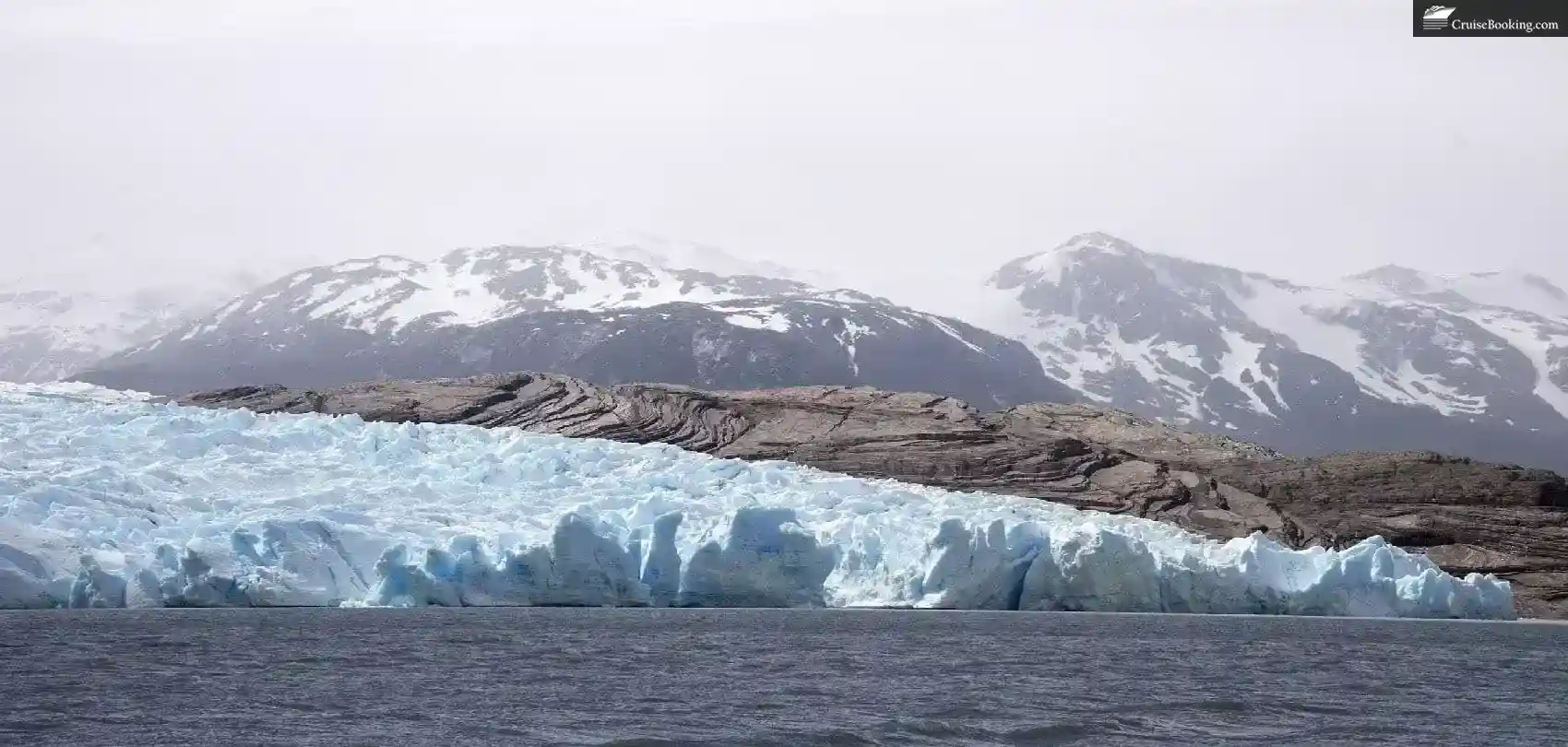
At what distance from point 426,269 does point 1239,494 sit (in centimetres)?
13859

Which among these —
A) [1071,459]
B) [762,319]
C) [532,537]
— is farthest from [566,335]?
[532,537]

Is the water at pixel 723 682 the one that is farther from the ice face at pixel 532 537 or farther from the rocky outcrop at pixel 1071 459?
the rocky outcrop at pixel 1071 459

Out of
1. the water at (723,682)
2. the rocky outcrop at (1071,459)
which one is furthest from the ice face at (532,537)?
the rocky outcrop at (1071,459)

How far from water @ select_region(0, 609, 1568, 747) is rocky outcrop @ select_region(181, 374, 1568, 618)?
19103mm

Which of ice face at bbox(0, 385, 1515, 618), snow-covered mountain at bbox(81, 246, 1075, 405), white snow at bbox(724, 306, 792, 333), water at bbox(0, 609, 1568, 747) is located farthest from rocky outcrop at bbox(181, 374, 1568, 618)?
white snow at bbox(724, 306, 792, 333)

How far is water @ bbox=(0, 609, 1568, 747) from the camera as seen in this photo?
23359 millimetres

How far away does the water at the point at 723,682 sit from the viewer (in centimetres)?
2336

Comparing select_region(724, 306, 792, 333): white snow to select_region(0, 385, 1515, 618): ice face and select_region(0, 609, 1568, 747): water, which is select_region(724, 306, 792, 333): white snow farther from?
select_region(0, 609, 1568, 747): water

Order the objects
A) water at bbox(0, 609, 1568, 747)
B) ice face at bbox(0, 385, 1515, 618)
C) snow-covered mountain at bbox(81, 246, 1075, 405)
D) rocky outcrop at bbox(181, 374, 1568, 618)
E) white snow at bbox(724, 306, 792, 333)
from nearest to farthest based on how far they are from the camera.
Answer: water at bbox(0, 609, 1568, 747) < ice face at bbox(0, 385, 1515, 618) < rocky outcrop at bbox(181, 374, 1568, 618) < snow-covered mountain at bbox(81, 246, 1075, 405) < white snow at bbox(724, 306, 792, 333)

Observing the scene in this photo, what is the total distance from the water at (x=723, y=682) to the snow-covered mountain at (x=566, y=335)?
92.5 meters

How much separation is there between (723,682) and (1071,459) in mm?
41931

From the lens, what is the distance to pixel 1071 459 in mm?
68938

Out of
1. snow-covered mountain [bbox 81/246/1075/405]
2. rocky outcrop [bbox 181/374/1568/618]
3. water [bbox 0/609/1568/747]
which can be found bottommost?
water [bbox 0/609/1568/747]

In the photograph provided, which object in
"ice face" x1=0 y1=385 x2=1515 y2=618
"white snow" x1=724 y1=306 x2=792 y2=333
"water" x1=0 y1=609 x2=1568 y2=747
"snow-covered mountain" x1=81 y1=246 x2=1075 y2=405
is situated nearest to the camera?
"water" x1=0 y1=609 x2=1568 y2=747
